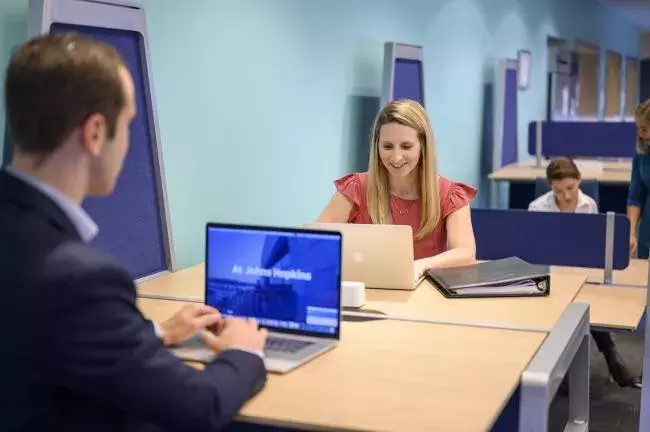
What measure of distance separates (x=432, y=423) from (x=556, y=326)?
2.45 ft

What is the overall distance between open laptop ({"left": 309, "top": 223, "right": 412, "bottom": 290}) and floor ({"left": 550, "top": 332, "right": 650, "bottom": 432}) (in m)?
1.36

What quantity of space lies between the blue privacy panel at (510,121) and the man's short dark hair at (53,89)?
6.12 m

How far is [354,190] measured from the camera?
317 cm

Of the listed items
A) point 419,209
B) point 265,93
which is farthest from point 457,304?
point 265,93

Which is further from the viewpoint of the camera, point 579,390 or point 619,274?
point 619,274

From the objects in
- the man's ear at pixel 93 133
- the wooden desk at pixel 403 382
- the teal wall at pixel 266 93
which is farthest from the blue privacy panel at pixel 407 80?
the man's ear at pixel 93 133

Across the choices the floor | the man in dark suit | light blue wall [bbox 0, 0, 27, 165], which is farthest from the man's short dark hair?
the floor

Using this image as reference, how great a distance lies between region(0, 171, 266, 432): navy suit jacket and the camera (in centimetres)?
119

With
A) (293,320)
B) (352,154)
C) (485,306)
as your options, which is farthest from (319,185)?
(293,320)

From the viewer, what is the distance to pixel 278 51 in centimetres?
377

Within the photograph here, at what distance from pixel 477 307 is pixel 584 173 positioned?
4.18m

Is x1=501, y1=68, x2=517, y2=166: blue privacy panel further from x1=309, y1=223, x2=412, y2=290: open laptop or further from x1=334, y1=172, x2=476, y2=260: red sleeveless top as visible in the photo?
x1=309, y1=223, x2=412, y2=290: open laptop

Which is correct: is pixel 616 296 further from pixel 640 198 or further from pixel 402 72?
pixel 402 72

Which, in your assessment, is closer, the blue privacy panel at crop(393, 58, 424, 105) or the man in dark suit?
the man in dark suit
